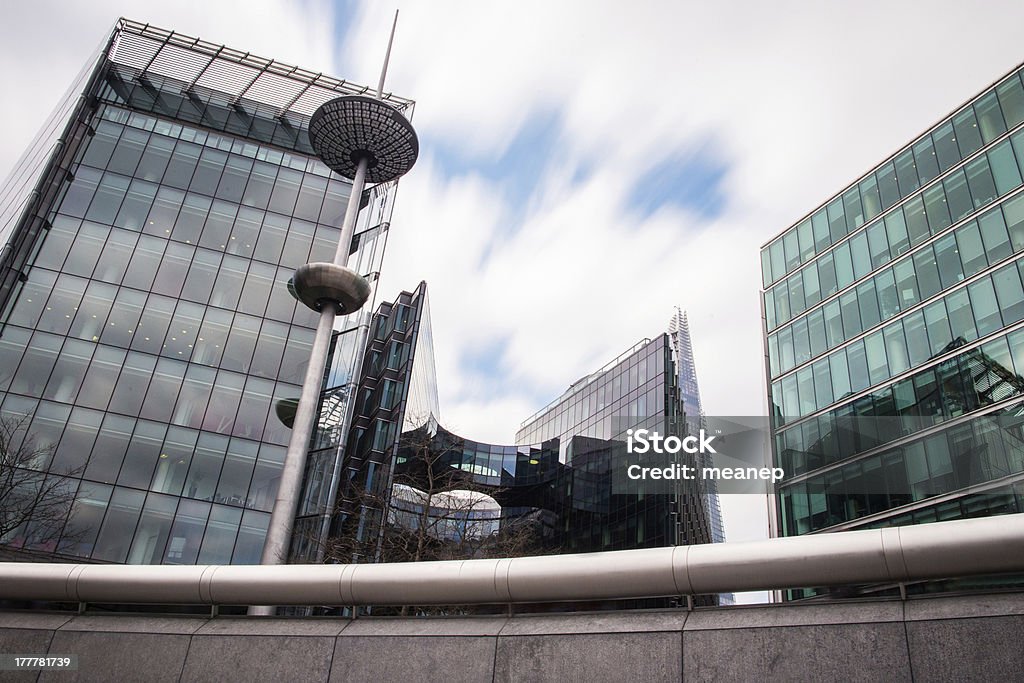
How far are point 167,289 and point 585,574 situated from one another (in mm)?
33440

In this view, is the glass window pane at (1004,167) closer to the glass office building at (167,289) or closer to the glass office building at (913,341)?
the glass office building at (913,341)

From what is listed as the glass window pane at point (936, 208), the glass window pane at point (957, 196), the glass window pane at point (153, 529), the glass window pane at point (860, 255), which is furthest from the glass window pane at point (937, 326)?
the glass window pane at point (153, 529)

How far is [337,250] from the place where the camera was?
32094 millimetres

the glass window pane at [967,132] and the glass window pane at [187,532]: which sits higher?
the glass window pane at [967,132]

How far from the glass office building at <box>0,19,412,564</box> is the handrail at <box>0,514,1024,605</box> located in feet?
78.1

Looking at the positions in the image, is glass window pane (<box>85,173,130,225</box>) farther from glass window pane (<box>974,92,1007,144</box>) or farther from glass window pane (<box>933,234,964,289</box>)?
glass window pane (<box>974,92,1007,144</box>)

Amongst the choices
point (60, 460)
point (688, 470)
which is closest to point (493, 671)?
point (60, 460)

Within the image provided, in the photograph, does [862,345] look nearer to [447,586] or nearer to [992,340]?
[992,340]

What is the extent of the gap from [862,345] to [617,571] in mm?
40983

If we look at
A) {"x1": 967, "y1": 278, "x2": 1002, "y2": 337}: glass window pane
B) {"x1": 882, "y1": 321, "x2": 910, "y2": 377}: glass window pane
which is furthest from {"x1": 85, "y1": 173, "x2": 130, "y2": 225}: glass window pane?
{"x1": 967, "y1": 278, "x2": 1002, "y2": 337}: glass window pane

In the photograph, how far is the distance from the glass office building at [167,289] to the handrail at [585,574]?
2381 cm

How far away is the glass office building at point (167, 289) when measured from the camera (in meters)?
31.0

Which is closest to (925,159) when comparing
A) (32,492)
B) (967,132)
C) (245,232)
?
(967,132)

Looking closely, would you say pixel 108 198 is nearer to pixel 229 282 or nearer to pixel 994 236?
pixel 229 282
